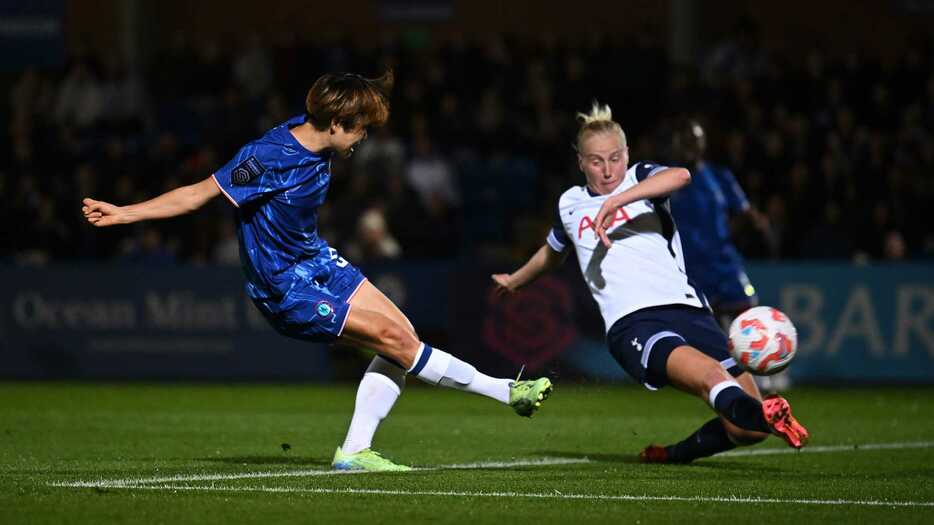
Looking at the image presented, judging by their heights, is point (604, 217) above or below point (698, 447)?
above

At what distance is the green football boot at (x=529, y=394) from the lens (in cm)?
807

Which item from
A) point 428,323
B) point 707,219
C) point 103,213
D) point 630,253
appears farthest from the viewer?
point 428,323

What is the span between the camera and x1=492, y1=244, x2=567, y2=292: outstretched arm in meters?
9.04

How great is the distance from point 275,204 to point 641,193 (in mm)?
1862

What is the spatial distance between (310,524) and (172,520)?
0.57 meters

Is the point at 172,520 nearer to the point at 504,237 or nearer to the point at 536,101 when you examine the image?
the point at 504,237

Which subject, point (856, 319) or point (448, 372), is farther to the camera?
point (856, 319)

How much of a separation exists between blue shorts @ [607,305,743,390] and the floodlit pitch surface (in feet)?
1.84

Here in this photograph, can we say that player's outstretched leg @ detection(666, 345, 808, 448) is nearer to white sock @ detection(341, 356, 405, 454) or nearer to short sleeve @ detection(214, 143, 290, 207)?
white sock @ detection(341, 356, 405, 454)

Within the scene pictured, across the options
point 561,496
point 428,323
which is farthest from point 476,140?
point 561,496

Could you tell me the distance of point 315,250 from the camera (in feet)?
27.4

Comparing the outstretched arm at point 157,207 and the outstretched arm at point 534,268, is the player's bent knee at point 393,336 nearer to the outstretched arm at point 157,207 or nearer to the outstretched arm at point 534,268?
the outstretched arm at point 534,268

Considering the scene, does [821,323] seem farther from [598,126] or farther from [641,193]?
[641,193]

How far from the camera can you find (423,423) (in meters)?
12.4
